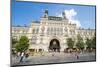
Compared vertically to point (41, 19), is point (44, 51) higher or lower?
lower

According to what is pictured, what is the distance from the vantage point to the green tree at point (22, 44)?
8.16 feet

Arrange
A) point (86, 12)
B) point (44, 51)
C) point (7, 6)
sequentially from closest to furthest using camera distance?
point (7, 6), point (44, 51), point (86, 12)

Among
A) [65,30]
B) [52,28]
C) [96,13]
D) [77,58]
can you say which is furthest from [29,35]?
[96,13]

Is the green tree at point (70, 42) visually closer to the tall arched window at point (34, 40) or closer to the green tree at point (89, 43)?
the green tree at point (89, 43)

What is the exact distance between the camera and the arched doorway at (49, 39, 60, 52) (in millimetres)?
2658

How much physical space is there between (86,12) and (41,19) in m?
0.64

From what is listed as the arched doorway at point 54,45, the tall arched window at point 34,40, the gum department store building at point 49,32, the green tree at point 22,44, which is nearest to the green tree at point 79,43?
the gum department store building at point 49,32

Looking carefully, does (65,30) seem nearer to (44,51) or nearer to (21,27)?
(44,51)

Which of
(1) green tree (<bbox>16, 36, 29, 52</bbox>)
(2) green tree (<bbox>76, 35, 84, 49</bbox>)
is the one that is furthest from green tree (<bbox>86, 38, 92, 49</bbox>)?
(1) green tree (<bbox>16, 36, 29, 52</bbox>)

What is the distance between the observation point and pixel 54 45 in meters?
2.67

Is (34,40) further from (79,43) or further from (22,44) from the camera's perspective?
(79,43)

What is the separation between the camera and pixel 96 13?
2.89m

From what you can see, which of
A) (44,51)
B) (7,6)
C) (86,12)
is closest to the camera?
(7,6)

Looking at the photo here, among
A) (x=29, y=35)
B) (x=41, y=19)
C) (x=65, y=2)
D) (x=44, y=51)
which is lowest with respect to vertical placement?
(x=44, y=51)
